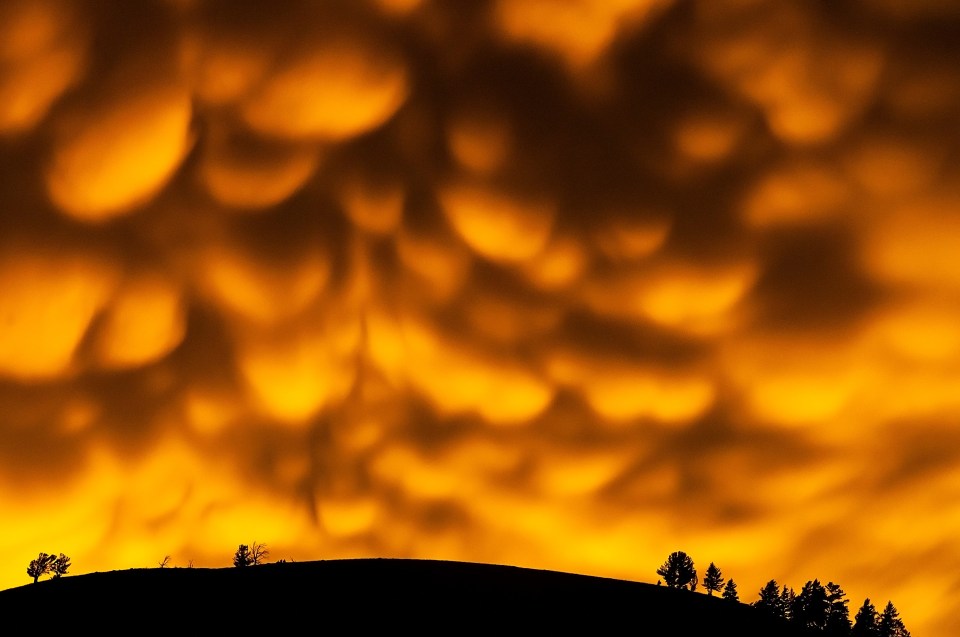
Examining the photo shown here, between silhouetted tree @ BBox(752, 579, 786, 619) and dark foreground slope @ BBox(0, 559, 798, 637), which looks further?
silhouetted tree @ BBox(752, 579, 786, 619)

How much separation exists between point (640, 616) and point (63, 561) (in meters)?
106

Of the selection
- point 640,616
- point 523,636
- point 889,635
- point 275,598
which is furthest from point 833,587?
point 275,598

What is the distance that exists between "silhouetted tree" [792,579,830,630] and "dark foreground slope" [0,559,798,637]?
4664 centimetres

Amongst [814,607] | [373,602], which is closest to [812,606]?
[814,607]

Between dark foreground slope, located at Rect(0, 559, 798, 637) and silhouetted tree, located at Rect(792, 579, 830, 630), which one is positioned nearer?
dark foreground slope, located at Rect(0, 559, 798, 637)

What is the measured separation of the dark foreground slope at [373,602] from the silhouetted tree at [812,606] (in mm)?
46644

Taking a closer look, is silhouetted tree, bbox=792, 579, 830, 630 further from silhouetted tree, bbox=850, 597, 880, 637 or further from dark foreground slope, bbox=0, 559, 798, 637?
dark foreground slope, bbox=0, 559, 798, 637

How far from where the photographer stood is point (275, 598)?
71750 mm

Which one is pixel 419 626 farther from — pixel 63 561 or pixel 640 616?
pixel 63 561

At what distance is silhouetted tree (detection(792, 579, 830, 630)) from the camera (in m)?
118

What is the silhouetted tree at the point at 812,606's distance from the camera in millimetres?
117750

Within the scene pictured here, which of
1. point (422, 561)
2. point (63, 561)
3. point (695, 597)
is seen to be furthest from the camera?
point (63, 561)

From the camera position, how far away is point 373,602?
72.3 m

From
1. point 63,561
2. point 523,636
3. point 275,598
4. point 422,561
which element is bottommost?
point 523,636
